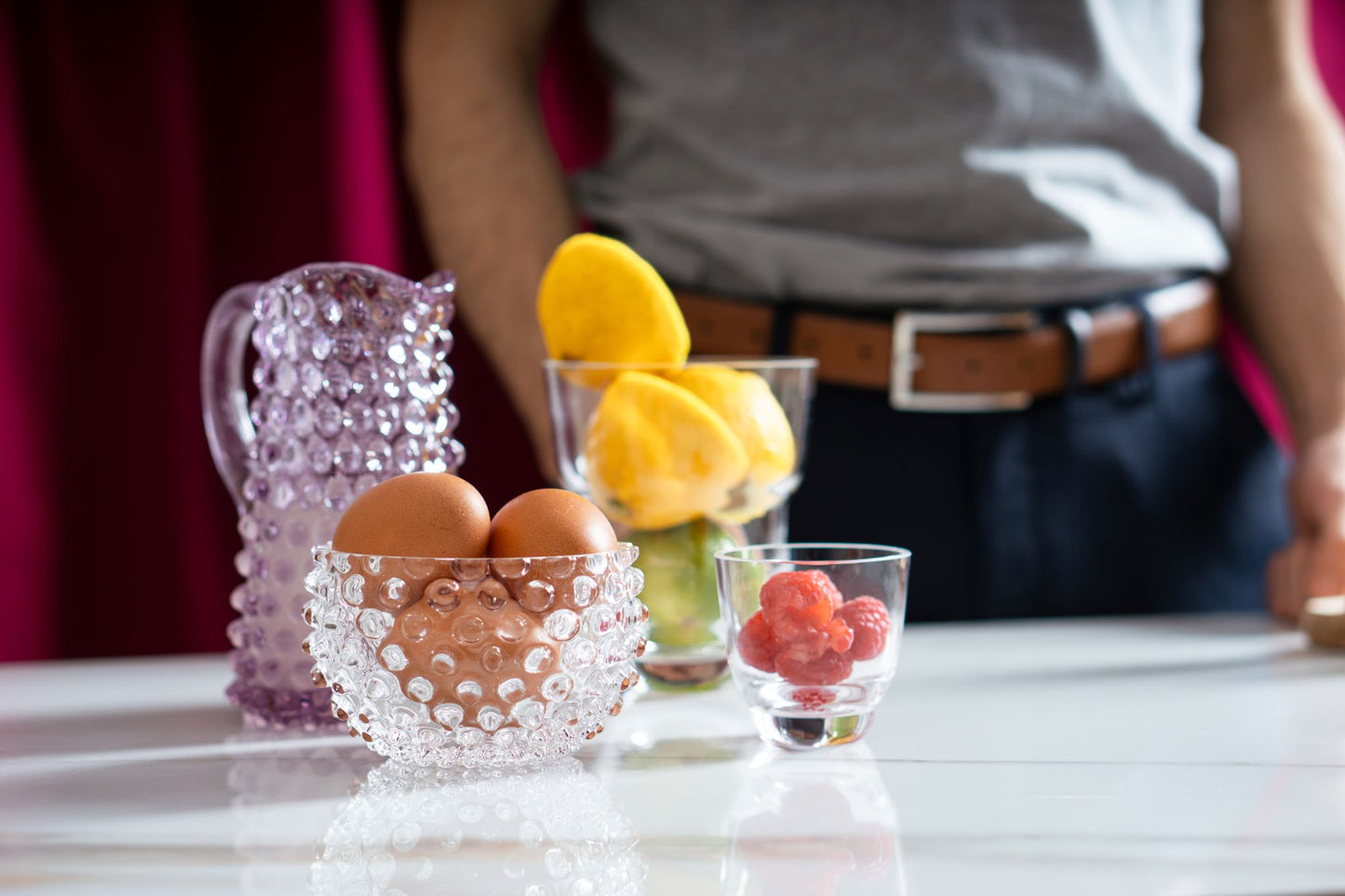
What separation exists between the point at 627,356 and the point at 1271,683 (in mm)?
448

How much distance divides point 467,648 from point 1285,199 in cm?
112

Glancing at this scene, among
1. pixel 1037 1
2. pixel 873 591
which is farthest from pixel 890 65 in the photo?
pixel 873 591

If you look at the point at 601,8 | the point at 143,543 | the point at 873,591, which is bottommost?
the point at 143,543

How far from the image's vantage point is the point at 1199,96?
4.93 feet

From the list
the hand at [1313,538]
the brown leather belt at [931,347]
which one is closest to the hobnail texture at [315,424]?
the brown leather belt at [931,347]

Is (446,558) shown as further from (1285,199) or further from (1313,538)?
(1285,199)

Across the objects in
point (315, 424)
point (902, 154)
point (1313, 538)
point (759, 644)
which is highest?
point (902, 154)

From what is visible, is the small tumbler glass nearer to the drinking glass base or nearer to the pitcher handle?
the drinking glass base

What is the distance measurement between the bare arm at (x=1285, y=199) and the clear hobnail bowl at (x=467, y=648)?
2.83 ft

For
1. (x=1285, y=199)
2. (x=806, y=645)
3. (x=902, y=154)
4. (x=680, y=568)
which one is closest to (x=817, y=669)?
(x=806, y=645)

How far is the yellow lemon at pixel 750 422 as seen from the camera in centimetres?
75

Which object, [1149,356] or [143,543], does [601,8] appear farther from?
[143,543]

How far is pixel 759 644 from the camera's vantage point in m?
0.65

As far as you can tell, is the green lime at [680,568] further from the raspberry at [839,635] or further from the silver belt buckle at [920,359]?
the silver belt buckle at [920,359]
